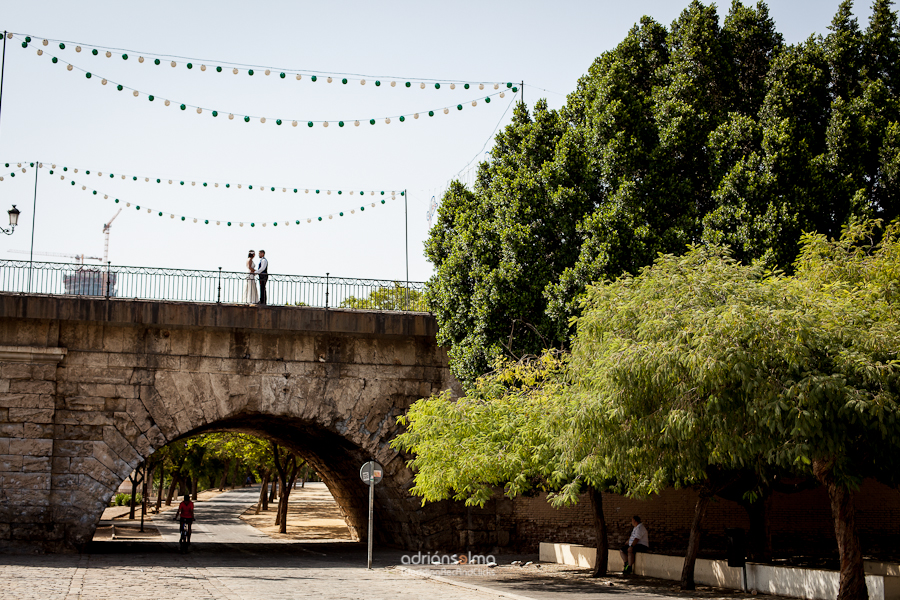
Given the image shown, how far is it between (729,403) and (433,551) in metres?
10.8

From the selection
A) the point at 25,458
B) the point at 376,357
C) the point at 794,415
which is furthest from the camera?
the point at 376,357

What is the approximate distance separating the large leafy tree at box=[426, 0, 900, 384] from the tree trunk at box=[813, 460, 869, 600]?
6.02 meters

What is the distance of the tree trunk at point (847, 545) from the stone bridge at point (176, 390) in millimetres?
9614

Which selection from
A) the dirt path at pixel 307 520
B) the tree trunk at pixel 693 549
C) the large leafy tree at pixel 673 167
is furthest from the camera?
the dirt path at pixel 307 520

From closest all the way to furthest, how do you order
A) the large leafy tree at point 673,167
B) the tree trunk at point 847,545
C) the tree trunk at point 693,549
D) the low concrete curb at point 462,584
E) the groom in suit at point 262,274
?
Answer: the tree trunk at point 847,545
the low concrete curb at point 462,584
the tree trunk at point 693,549
the large leafy tree at point 673,167
the groom in suit at point 262,274

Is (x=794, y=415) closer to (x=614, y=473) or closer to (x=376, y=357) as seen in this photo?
(x=614, y=473)

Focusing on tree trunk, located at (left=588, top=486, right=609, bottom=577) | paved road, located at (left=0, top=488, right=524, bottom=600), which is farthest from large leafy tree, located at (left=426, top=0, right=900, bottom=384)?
paved road, located at (left=0, top=488, right=524, bottom=600)

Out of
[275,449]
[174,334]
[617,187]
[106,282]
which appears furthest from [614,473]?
[275,449]

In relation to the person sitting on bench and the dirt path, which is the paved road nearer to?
the person sitting on bench

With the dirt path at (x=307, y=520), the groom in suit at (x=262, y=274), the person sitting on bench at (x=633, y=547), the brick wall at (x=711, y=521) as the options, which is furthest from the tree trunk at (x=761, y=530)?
the dirt path at (x=307, y=520)

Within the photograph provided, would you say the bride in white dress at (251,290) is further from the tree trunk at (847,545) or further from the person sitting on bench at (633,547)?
the tree trunk at (847,545)

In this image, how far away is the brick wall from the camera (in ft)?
65.9

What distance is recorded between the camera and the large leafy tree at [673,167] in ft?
56.2

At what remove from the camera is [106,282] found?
60.5 ft
